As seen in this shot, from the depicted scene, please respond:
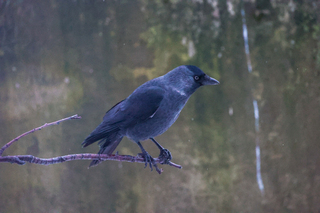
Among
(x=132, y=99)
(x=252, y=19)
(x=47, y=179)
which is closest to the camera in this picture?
(x=132, y=99)

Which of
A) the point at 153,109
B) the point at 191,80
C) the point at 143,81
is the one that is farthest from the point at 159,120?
the point at 143,81

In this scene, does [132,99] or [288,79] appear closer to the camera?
[132,99]

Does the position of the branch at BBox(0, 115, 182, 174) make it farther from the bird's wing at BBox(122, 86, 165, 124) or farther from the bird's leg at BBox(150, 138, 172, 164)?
the bird's wing at BBox(122, 86, 165, 124)

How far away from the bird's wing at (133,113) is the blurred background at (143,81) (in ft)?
1.13

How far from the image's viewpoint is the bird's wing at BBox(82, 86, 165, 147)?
1.37 meters

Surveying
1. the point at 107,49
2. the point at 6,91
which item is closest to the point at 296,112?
the point at 107,49

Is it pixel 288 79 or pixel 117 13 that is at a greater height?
pixel 117 13

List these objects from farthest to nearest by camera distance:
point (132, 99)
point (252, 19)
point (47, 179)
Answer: point (252, 19) → point (47, 179) → point (132, 99)

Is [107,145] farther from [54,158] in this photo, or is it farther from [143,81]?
[143,81]

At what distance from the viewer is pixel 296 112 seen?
6.32 ft

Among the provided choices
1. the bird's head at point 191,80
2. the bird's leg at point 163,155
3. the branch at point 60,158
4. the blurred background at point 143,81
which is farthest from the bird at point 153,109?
the blurred background at point 143,81

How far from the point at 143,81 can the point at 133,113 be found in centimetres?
47

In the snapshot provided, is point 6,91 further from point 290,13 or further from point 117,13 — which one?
point 290,13

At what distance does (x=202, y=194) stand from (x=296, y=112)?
37.9 inches
